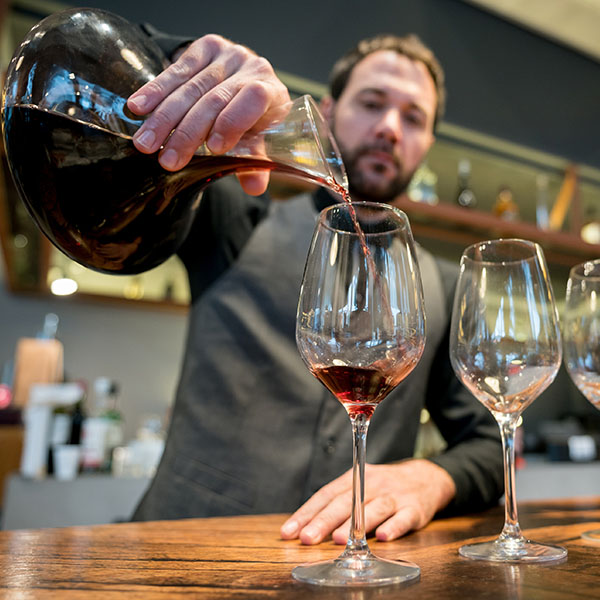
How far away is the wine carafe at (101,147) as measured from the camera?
0.52 m

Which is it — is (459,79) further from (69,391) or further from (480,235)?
(69,391)

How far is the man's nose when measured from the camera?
4.18 ft

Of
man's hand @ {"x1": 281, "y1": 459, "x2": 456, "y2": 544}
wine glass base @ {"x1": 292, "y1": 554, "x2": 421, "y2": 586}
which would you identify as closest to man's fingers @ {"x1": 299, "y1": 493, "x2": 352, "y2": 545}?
man's hand @ {"x1": 281, "y1": 459, "x2": 456, "y2": 544}

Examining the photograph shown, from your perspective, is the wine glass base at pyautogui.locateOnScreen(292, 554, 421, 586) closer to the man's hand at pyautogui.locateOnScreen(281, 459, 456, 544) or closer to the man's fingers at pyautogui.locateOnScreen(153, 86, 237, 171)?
the man's hand at pyautogui.locateOnScreen(281, 459, 456, 544)

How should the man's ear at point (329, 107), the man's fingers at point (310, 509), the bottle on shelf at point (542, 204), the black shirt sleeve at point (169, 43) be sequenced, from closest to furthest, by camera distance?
the man's fingers at point (310, 509), the black shirt sleeve at point (169, 43), the man's ear at point (329, 107), the bottle on shelf at point (542, 204)

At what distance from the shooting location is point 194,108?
504 mm

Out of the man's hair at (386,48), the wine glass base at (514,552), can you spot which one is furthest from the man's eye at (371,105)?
the wine glass base at (514,552)

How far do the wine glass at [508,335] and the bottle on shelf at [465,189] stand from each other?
256cm

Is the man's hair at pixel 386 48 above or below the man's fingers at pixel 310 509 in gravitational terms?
above

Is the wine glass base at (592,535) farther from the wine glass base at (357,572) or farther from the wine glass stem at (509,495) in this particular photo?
the wine glass base at (357,572)

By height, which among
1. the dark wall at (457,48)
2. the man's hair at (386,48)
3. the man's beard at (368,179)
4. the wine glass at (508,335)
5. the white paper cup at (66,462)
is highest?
the dark wall at (457,48)

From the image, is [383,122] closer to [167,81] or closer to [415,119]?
[415,119]

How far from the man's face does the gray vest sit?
0.21 metres

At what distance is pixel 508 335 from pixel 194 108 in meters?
0.32
